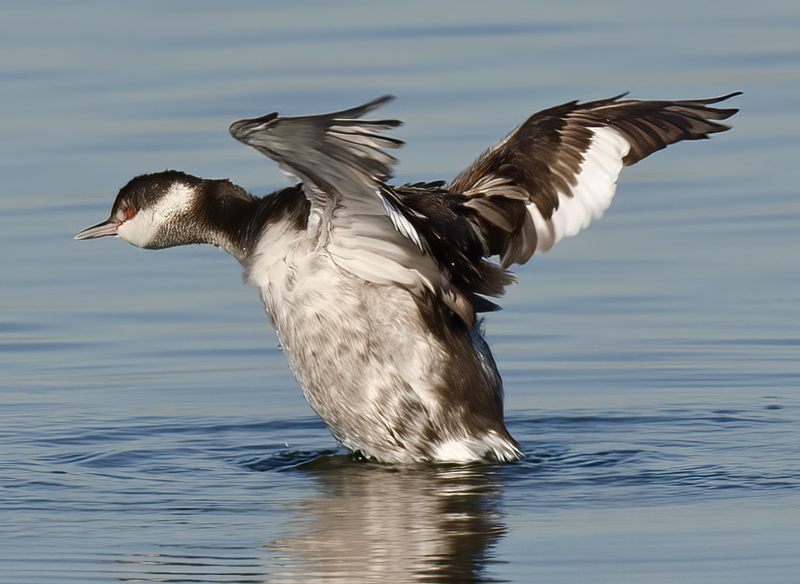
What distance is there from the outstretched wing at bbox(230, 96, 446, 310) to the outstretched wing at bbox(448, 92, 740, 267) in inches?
20.9

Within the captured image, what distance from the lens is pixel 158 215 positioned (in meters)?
9.52

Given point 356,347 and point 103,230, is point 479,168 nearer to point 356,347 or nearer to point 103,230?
point 356,347

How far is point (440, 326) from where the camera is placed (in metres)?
8.78

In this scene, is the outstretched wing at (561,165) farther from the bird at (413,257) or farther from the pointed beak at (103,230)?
the pointed beak at (103,230)

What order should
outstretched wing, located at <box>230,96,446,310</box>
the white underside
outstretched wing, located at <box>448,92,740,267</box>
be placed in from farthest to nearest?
1. outstretched wing, located at <box>448,92,740,267</box>
2. the white underside
3. outstretched wing, located at <box>230,96,446,310</box>

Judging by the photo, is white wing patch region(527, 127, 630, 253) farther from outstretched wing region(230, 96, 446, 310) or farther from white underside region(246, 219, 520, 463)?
white underside region(246, 219, 520, 463)

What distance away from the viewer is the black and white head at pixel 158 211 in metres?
9.39

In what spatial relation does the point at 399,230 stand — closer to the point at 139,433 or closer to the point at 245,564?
the point at 245,564

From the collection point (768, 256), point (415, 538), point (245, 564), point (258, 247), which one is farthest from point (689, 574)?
point (768, 256)

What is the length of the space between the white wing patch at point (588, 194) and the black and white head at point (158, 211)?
171 centimetres

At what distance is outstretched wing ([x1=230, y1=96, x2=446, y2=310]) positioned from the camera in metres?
7.35

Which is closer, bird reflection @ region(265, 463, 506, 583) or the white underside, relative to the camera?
bird reflection @ region(265, 463, 506, 583)


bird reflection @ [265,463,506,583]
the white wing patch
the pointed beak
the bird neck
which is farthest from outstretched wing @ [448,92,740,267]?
the pointed beak

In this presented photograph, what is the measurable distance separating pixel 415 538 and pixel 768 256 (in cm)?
615
